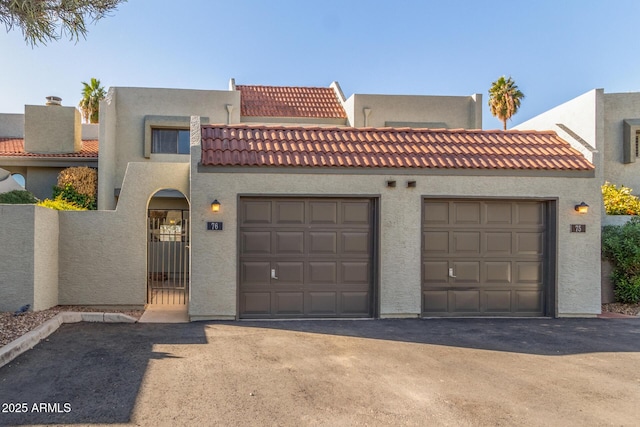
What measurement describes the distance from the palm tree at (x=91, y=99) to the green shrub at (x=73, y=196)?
1290 centimetres

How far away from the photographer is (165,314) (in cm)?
928

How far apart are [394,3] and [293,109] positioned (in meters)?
6.39

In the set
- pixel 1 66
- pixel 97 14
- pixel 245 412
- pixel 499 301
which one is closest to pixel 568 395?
pixel 245 412

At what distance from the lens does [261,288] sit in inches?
353

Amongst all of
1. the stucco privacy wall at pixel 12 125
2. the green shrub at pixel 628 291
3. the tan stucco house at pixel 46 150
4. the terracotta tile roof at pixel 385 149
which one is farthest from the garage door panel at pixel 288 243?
the stucco privacy wall at pixel 12 125

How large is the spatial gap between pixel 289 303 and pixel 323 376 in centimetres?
360

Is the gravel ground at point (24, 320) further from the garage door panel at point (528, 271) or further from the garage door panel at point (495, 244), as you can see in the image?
the garage door panel at point (528, 271)

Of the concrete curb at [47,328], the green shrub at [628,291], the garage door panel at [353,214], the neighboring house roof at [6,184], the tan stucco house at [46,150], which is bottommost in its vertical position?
the concrete curb at [47,328]

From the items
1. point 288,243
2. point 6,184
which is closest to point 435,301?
point 288,243

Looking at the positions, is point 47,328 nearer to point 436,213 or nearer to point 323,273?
point 323,273

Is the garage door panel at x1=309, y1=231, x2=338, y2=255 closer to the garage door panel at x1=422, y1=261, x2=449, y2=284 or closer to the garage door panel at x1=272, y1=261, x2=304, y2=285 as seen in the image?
the garage door panel at x1=272, y1=261, x2=304, y2=285

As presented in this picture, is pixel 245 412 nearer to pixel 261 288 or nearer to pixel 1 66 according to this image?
pixel 261 288

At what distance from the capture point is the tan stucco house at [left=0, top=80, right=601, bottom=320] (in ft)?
28.9

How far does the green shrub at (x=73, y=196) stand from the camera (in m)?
15.1
